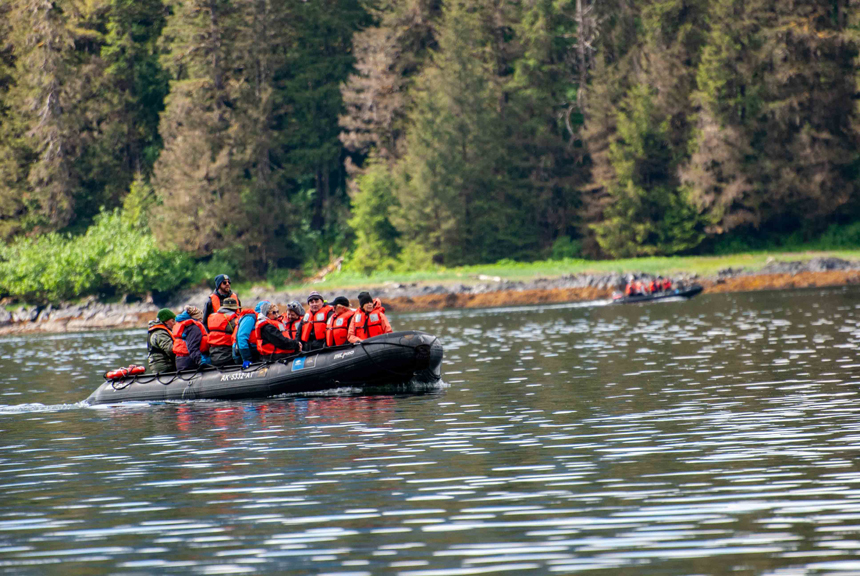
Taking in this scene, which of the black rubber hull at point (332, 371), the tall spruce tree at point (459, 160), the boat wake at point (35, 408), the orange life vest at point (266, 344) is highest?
the tall spruce tree at point (459, 160)

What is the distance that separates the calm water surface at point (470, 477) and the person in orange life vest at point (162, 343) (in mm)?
1064

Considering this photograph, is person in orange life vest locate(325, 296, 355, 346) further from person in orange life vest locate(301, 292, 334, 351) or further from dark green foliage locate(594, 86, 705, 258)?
dark green foliage locate(594, 86, 705, 258)

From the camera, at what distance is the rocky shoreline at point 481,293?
5900 centimetres

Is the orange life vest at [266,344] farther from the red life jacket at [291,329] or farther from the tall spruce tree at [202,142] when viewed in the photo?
the tall spruce tree at [202,142]

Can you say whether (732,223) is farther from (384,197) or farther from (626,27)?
(384,197)

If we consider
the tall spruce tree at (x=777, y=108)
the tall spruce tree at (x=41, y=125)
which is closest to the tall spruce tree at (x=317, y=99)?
the tall spruce tree at (x=41, y=125)

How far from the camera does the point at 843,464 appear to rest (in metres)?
12.6

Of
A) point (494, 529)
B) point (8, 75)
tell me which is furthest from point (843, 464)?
point (8, 75)

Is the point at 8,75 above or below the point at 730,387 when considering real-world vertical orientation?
above

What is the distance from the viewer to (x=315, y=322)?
2288 cm

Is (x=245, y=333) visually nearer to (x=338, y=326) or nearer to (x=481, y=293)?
(x=338, y=326)

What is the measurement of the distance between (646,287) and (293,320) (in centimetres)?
3552

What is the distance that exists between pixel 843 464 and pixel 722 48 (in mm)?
54263

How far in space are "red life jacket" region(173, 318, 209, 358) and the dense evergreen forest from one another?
151 ft
